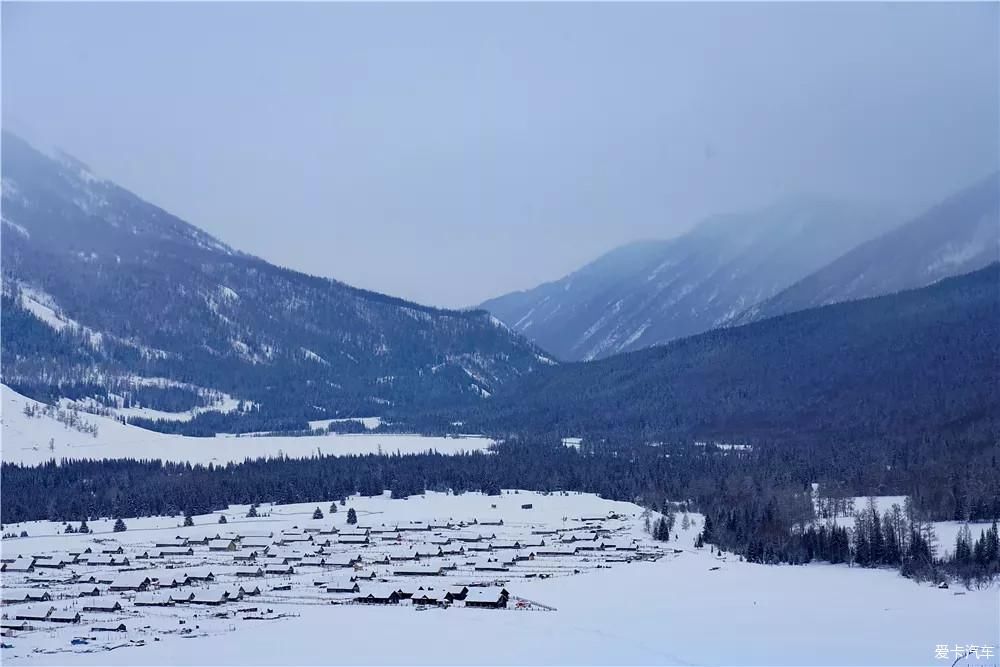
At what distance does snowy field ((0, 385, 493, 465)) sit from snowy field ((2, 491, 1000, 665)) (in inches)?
2255

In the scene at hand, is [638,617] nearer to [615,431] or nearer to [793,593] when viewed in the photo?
[793,593]

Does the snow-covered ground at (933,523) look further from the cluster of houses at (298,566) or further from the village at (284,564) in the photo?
the cluster of houses at (298,566)

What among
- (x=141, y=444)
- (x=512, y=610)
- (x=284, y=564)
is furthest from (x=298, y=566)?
(x=141, y=444)

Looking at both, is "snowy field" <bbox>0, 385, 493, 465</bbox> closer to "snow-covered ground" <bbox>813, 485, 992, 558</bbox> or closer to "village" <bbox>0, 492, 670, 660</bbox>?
"village" <bbox>0, 492, 670, 660</bbox>

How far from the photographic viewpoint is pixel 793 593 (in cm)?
6794

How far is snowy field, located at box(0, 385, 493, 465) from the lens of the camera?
151375 millimetres

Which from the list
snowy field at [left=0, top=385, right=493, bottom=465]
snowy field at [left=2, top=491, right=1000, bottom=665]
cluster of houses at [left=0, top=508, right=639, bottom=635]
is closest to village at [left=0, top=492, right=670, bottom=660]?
cluster of houses at [left=0, top=508, right=639, bottom=635]

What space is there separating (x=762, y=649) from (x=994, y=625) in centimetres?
1076

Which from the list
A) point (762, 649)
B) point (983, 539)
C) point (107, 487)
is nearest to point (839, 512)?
point (983, 539)

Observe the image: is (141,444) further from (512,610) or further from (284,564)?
(512,610)

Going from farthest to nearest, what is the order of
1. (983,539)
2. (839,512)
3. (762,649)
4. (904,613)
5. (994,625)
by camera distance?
(839,512), (983,539), (904,613), (994,625), (762,649)

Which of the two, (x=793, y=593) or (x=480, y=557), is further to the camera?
(x=480, y=557)

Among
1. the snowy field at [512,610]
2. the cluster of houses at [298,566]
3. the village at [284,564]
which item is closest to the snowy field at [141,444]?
the village at [284,564]

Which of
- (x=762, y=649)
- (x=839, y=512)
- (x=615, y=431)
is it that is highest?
(x=615, y=431)
